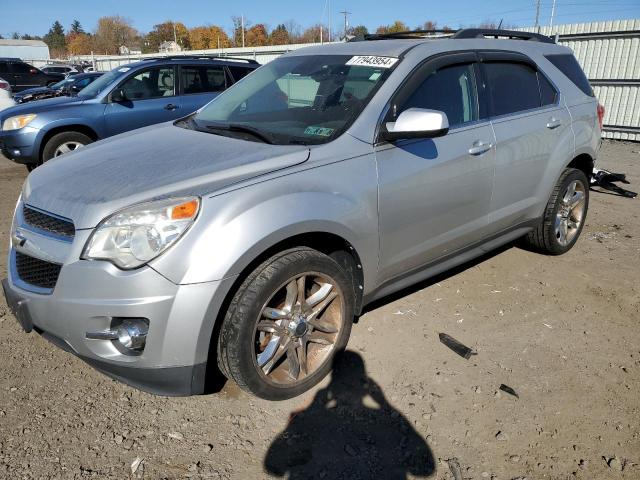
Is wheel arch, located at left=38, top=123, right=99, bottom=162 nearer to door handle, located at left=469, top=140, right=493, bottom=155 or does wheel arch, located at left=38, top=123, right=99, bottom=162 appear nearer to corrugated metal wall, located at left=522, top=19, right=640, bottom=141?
door handle, located at left=469, top=140, right=493, bottom=155

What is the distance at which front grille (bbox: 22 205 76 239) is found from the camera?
2361mm

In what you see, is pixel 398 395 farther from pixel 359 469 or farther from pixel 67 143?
pixel 67 143

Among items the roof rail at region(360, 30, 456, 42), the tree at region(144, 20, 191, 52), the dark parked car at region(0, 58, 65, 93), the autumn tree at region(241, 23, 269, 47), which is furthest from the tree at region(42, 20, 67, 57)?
the roof rail at region(360, 30, 456, 42)

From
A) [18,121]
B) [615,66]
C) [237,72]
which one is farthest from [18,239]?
[615,66]

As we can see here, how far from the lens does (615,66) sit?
12227 mm

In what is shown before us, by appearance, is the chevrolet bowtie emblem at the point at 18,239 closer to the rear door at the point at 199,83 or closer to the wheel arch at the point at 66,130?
the wheel arch at the point at 66,130

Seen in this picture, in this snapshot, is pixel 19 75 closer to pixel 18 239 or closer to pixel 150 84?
pixel 150 84

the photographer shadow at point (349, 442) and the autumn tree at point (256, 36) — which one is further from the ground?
the autumn tree at point (256, 36)

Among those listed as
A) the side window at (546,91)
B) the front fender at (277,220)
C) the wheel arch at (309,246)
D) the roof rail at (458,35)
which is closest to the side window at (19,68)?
the roof rail at (458,35)

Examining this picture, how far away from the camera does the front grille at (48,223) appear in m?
2.36

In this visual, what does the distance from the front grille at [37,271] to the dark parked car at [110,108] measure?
5.24 m

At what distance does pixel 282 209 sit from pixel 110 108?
5939 millimetres

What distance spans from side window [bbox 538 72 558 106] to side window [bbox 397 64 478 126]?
0.95 m

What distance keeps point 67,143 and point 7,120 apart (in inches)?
32.2
